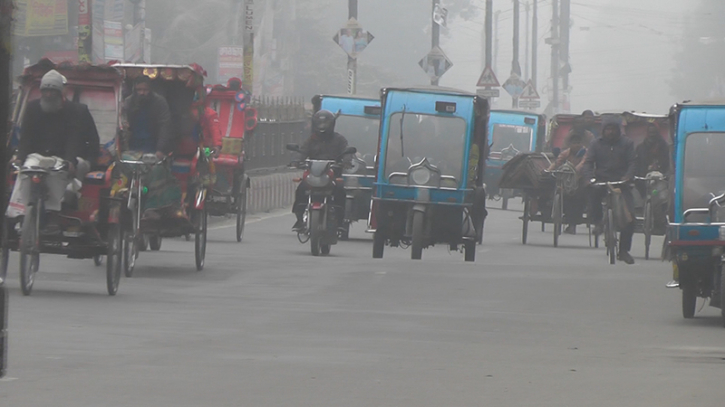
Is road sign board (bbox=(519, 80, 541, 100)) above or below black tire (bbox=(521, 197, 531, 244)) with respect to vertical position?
above

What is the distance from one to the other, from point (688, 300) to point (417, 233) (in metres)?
6.64

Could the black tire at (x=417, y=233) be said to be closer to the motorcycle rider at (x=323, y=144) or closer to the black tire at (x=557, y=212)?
the motorcycle rider at (x=323, y=144)

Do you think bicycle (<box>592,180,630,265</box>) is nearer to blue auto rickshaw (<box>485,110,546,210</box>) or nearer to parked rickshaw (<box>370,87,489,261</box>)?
parked rickshaw (<box>370,87,489,261</box>)

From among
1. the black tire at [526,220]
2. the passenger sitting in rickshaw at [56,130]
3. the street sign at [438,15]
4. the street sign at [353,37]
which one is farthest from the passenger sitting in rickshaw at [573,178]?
the street sign at [438,15]

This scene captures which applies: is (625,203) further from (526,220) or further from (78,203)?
(78,203)

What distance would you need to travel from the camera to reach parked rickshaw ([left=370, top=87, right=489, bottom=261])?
722 inches

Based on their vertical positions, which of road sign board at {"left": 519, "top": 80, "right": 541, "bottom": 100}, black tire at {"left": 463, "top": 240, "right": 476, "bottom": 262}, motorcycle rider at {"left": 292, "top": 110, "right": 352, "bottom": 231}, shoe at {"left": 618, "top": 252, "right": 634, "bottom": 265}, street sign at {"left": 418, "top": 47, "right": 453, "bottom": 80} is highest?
street sign at {"left": 418, "top": 47, "right": 453, "bottom": 80}

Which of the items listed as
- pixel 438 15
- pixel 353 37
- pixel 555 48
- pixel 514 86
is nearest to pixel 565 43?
pixel 555 48

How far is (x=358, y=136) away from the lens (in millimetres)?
23594

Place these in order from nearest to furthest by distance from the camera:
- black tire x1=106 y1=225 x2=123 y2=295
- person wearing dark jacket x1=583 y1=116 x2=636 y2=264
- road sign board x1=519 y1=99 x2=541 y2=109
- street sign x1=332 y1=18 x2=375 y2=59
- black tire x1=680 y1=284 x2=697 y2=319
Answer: black tire x1=680 y1=284 x2=697 y2=319
black tire x1=106 y1=225 x2=123 y2=295
person wearing dark jacket x1=583 y1=116 x2=636 y2=264
street sign x1=332 y1=18 x2=375 y2=59
road sign board x1=519 y1=99 x2=541 y2=109

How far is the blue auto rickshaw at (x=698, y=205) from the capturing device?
36.2 ft

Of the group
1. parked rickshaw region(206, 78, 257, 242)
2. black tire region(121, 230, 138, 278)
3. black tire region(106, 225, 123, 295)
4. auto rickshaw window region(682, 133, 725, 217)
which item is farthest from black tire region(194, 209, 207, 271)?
auto rickshaw window region(682, 133, 725, 217)

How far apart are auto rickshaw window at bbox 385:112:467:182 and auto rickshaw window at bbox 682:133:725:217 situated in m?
6.80

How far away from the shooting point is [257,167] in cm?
3216
